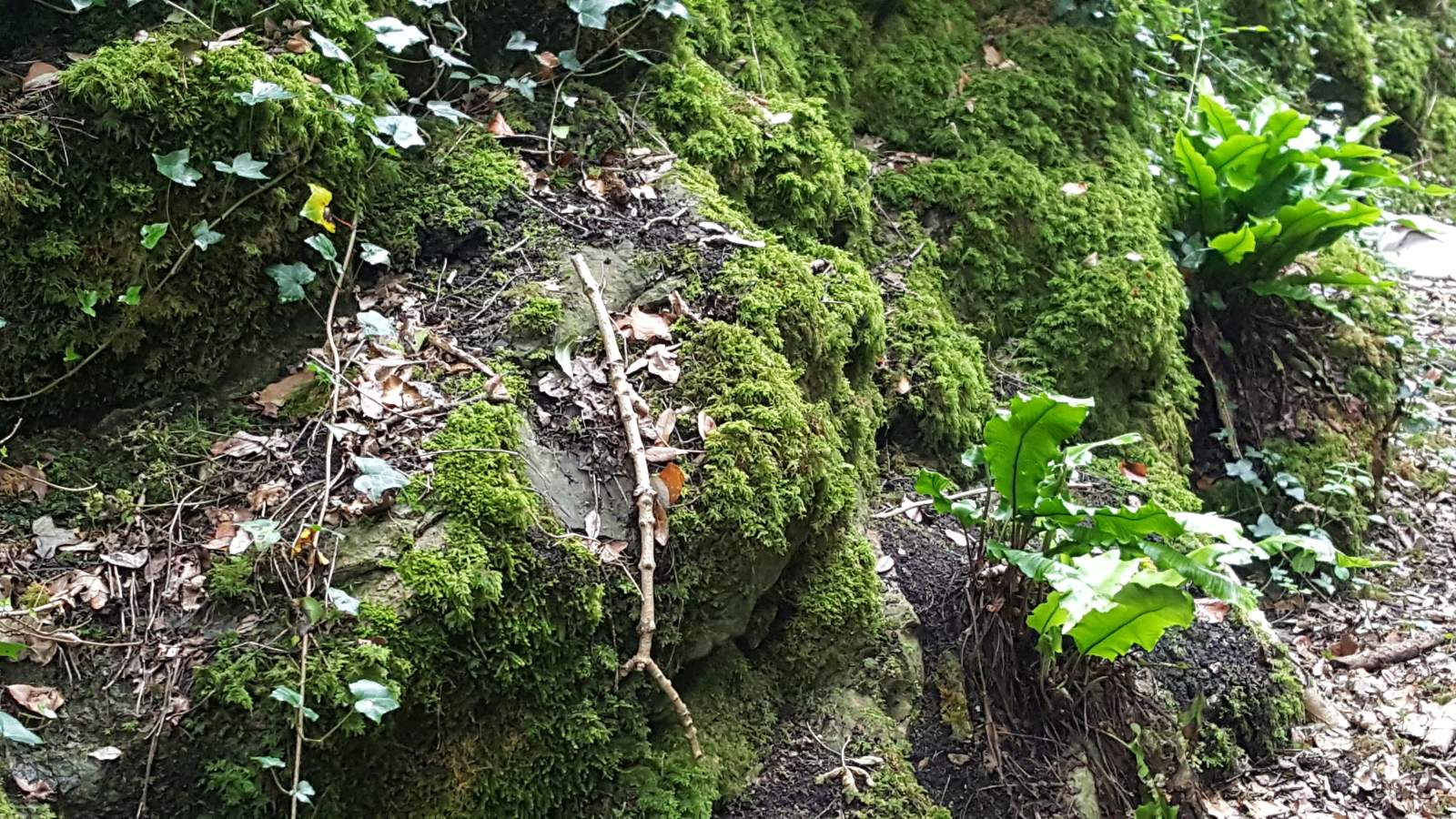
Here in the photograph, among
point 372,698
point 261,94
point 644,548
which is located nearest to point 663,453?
point 644,548

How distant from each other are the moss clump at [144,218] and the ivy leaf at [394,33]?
391 mm

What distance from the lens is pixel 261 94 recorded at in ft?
9.38

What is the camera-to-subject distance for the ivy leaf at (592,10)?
12.5ft

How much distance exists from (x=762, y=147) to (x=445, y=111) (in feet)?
4.35

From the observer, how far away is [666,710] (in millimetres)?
2906

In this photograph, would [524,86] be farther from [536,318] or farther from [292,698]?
[292,698]

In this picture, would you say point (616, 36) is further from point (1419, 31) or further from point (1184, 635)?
point (1419, 31)

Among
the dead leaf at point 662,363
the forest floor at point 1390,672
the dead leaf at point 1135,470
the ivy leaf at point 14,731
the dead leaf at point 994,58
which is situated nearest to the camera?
the ivy leaf at point 14,731

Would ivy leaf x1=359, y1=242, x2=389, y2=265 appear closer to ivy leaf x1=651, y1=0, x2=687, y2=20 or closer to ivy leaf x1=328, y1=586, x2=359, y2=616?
ivy leaf x1=328, y1=586, x2=359, y2=616

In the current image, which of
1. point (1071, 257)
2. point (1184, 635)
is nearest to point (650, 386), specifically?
point (1184, 635)

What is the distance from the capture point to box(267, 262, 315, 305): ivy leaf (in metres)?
2.97

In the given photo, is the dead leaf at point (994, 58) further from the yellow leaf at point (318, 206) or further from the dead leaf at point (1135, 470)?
the yellow leaf at point (318, 206)

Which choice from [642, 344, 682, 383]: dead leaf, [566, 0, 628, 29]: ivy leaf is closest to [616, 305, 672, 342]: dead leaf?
[642, 344, 682, 383]: dead leaf

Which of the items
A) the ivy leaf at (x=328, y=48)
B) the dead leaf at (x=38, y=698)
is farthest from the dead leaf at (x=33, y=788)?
the ivy leaf at (x=328, y=48)
